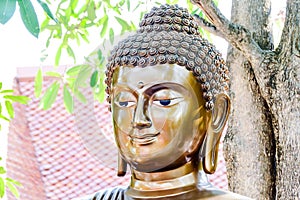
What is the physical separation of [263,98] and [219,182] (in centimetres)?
204

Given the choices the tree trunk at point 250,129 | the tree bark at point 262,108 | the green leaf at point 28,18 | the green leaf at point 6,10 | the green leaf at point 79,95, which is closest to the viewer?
the green leaf at point 6,10

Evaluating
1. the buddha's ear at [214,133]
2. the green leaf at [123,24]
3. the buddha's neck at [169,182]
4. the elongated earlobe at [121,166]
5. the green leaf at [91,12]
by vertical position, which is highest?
the green leaf at [91,12]

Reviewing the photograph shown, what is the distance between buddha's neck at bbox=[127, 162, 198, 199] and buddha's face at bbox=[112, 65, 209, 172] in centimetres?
2

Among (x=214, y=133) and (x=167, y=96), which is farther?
(x=214, y=133)

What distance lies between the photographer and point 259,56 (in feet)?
8.64

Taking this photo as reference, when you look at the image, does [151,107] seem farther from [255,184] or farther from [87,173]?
[87,173]

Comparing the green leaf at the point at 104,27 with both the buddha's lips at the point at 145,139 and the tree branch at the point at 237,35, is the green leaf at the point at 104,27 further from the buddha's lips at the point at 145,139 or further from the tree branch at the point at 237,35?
the buddha's lips at the point at 145,139

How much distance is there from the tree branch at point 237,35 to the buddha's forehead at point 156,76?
85cm

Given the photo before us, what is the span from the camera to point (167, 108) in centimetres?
175

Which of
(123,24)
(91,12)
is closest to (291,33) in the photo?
(123,24)

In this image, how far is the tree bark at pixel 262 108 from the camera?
253 cm

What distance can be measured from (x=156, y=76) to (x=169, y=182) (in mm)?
269

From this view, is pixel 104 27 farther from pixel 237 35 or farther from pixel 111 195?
pixel 111 195

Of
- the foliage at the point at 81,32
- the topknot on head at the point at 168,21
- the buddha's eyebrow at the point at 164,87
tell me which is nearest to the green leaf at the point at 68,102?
the foliage at the point at 81,32
